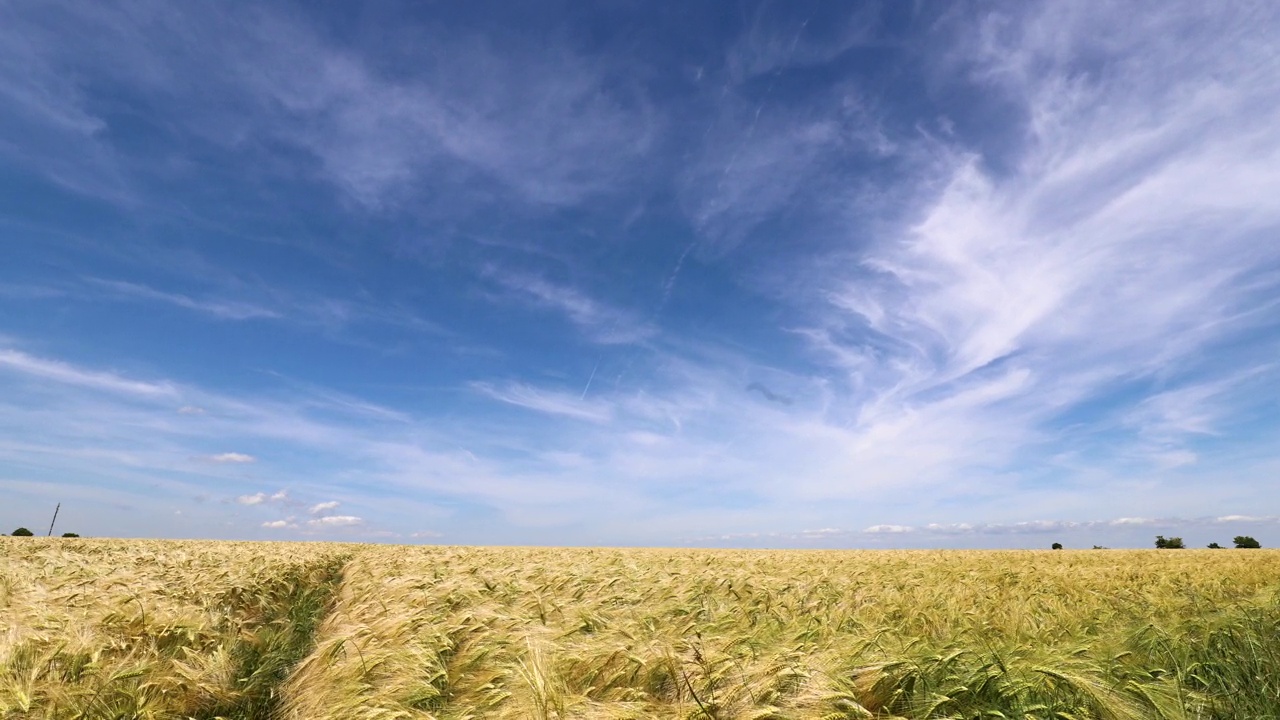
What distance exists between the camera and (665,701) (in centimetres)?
288

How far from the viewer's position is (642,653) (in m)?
3.18

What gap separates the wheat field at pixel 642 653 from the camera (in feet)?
8.98

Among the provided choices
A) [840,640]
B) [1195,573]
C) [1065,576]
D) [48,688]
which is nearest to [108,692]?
[48,688]

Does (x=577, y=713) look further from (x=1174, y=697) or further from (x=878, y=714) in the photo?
(x=1174, y=697)

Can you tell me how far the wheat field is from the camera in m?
2.74

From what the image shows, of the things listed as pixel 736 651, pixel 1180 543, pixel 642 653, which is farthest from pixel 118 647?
pixel 1180 543

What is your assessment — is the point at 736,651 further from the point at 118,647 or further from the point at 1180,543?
the point at 1180,543

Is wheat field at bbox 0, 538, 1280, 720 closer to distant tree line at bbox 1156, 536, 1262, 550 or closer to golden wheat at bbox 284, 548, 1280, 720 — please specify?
golden wheat at bbox 284, 548, 1280, 720

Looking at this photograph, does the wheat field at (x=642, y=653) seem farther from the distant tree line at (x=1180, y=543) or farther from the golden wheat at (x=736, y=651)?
the distant tree line at (x=1180, y=543)

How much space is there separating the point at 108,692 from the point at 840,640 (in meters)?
4.35

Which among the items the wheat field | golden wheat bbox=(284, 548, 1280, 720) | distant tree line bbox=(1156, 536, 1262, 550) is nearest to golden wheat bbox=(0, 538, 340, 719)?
the wheat field

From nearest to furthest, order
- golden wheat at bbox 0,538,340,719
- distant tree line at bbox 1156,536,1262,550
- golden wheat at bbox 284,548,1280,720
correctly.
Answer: golden wheat at bbox 284,548,1280,720 < golden wheat at bbox 0,538,340,719 < distant tree line at bbox 1156,536,1262,550

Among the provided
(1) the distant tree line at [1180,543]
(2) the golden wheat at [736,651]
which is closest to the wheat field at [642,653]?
(2) the golden wheat at [736,651]

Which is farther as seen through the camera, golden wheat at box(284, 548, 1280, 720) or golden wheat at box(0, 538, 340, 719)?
golden wheat at box(0, 538, 340, 719)
